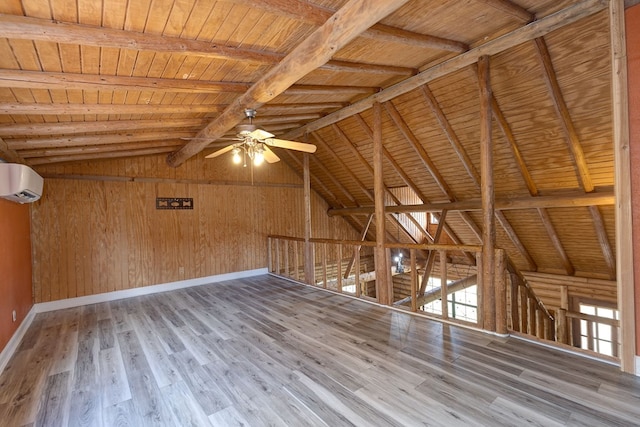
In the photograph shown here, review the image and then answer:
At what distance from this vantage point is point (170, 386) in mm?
2492

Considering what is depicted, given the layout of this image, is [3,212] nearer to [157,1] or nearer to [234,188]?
[157,1]

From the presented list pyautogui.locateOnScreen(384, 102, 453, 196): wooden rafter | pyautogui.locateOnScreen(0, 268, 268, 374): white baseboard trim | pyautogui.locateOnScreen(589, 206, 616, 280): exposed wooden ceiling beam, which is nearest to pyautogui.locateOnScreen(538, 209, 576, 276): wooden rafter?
pyautogui.locateOnScreen(589, 206, 616, 280): exposed wooden ceiling beam

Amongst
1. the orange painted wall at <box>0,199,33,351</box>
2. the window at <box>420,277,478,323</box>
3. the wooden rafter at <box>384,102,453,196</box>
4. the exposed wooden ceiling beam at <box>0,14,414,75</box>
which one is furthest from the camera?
the window at <box>420,277,478,323</box>

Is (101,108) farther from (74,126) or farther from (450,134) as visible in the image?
(450,134)

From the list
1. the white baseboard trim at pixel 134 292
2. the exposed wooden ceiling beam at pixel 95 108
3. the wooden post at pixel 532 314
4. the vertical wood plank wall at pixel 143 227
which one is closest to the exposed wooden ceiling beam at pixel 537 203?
the wooden post at pixel 532 314

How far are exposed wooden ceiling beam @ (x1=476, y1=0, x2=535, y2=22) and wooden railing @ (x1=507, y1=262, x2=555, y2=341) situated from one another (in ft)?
10.4

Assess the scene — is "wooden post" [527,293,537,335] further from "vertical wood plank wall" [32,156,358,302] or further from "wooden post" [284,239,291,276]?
"vertical wood plank wall" [32,156,358,302]

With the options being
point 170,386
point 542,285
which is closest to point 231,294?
point 170,386

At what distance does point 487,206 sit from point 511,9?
1.89 meters

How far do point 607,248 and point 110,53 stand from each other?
721 centimetres

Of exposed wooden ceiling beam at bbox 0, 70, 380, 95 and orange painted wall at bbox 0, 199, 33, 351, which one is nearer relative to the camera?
exposed wooden ceiling beam at bbox 0, 70, 380, 95

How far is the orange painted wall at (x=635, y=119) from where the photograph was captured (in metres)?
2.32

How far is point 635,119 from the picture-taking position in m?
2.34

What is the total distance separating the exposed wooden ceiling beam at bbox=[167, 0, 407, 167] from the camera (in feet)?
6.59
